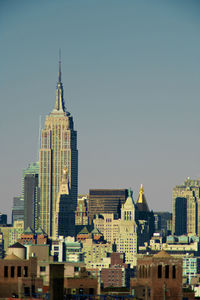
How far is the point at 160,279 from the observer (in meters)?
109

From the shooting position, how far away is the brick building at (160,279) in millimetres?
107812

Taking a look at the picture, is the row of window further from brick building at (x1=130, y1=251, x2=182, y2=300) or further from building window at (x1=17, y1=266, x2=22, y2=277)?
brick building at (x1=130, y1=251, x2=182, y2=300)

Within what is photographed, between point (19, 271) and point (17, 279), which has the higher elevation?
point (19, 271)

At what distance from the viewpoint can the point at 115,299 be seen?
10819 centimetres

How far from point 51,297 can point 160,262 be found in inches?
697

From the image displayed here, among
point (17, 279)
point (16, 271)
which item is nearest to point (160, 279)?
point (17, 279)

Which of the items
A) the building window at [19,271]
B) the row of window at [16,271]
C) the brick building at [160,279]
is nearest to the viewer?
the brick building at [160,279]

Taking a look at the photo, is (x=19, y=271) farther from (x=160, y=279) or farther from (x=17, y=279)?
(x=160, y=279)

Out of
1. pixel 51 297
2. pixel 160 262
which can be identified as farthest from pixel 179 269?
pixel 51 297

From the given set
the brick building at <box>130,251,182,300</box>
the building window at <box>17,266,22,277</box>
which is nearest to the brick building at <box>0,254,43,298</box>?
the building window at <box>17,266,22,277</box>

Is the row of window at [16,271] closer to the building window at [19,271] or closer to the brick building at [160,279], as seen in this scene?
the building window at [19,271]

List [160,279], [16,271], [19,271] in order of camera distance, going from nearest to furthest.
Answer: [160,279] → [16,271] → [19,271]

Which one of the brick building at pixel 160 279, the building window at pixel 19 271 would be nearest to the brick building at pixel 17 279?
the building window at pixel 19 271

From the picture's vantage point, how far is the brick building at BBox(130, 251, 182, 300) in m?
108
